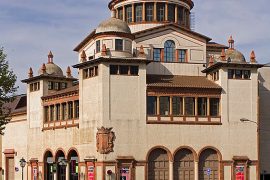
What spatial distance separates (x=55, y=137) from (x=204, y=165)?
2033cm

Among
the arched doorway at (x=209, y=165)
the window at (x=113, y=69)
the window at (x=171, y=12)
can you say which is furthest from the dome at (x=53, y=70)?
the arched doorway at (x=209, y=165)

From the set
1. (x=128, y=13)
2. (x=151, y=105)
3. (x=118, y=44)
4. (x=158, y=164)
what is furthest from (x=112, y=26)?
(x=158, y=164)

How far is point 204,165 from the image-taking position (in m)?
75.3

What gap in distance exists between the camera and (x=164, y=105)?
2943 inches

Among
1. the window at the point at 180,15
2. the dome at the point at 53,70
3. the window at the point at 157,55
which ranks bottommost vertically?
the dome at the point at 53,70

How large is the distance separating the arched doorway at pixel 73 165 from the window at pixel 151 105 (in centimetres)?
1133

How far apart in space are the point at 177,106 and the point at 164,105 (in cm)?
163

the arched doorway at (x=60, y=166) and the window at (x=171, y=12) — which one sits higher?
the window at (x=171, y=12)

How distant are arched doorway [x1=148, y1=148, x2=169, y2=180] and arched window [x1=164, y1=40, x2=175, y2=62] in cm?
1418

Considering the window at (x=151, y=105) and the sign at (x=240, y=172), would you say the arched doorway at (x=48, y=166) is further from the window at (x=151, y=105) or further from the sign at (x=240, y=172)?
the sign at (x=240, y=172)

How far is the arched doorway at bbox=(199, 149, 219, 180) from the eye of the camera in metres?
75.1

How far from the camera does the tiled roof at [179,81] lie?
74.9 metres

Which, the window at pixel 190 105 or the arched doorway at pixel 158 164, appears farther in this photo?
the window at pixel 190 105

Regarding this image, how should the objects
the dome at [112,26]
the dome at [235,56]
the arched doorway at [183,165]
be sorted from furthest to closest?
the dome at [235,56] < the dome at [112,26] < the arched doorway at [183,165]
